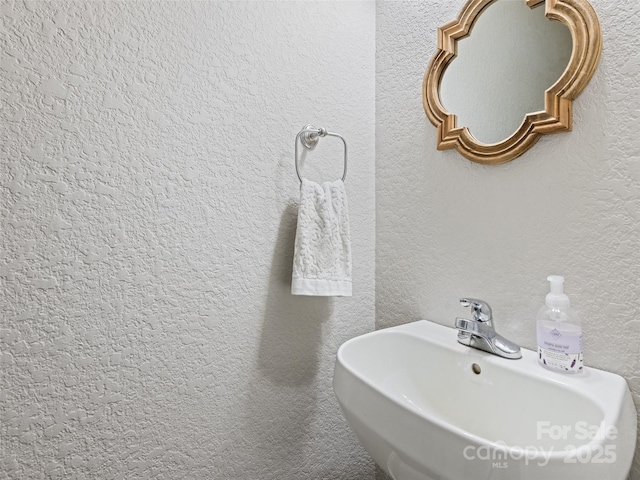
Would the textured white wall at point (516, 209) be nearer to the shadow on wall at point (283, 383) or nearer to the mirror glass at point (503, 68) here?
the mirror glass at point (503, 68)

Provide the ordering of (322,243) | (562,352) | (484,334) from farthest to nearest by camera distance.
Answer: (322,243), (484,334), (562,352)

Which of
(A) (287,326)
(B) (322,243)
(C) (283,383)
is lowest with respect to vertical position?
(C) (283,383)

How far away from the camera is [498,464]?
0.52m

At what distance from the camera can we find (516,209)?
94 cm

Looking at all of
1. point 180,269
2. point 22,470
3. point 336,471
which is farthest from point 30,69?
point 336,471

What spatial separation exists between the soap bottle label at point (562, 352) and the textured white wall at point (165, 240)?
59 centimetres

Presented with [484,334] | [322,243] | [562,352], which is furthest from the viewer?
[322,243]

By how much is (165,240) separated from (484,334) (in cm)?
81

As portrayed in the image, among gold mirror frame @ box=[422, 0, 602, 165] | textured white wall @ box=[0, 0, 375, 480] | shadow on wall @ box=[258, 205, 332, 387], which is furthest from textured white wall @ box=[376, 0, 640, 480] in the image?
shadow on wall @ box=[258, 205, 332, 387]

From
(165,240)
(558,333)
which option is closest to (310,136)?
(165,240)

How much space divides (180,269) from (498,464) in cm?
75

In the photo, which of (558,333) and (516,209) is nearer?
(558,333)

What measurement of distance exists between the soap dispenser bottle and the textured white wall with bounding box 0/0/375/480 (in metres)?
0.58

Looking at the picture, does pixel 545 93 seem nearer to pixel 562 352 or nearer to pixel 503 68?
pixel 503 68
